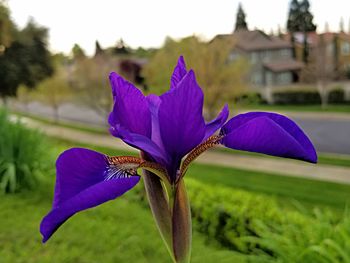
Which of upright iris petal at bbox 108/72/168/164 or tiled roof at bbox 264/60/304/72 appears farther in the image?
tiled roof at bbox 264/60/304/72

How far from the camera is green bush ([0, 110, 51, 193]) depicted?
190 inches

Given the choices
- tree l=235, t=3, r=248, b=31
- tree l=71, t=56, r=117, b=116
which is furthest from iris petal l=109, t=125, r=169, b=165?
tree l=235, t=3, r=248, b=31

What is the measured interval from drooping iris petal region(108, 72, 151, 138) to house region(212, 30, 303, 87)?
42.3 m

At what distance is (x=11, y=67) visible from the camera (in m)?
23.3

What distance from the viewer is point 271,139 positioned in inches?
38.8

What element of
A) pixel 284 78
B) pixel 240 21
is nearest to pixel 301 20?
pixel 284 78

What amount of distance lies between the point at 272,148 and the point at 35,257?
2352 millimetres

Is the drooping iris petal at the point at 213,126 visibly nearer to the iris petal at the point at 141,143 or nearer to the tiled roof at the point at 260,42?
the iris petal at the point at 141,143

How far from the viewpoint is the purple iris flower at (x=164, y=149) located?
95cm

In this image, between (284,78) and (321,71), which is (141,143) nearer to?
(321,71)

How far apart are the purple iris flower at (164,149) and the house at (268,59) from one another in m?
42.3

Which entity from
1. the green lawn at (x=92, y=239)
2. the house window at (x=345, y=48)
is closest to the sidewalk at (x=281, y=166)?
the green lawn at (x=92, y=239)

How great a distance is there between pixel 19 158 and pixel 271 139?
4.75m

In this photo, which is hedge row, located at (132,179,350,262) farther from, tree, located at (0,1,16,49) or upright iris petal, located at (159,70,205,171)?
tree, located at (0,1,16,49)
